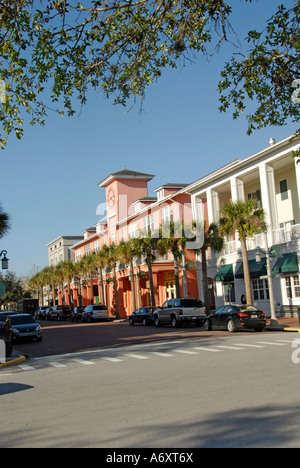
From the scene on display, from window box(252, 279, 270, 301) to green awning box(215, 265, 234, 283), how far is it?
2.16 meters

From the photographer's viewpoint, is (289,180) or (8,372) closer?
(8,372)

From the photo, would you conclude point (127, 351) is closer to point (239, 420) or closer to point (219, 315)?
point (219, 315)

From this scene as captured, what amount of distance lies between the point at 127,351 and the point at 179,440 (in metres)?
12.1

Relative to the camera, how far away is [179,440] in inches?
230

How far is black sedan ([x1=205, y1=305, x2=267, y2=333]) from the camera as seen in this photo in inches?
936

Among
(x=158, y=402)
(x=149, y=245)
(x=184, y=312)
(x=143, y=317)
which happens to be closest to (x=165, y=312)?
(x=184, y=312)

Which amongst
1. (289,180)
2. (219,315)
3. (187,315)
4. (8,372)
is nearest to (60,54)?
(8,372)

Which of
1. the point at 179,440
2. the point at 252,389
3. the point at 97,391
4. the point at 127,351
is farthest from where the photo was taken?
the point at 127,351

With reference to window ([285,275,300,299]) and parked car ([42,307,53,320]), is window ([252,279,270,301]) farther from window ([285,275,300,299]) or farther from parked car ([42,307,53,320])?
parked car ([42,307,53,320])

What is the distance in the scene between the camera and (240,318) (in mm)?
23859

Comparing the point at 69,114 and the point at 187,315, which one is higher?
the point at 69,114

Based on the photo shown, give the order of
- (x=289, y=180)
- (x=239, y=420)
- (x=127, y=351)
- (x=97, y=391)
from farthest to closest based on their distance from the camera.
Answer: (x=289, y=180)
(x=127, y=351)
(x=97, y=391)
(x=239, y=420)

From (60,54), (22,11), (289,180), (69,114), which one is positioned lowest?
(69,114)

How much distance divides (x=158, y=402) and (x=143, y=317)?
28.5 m
